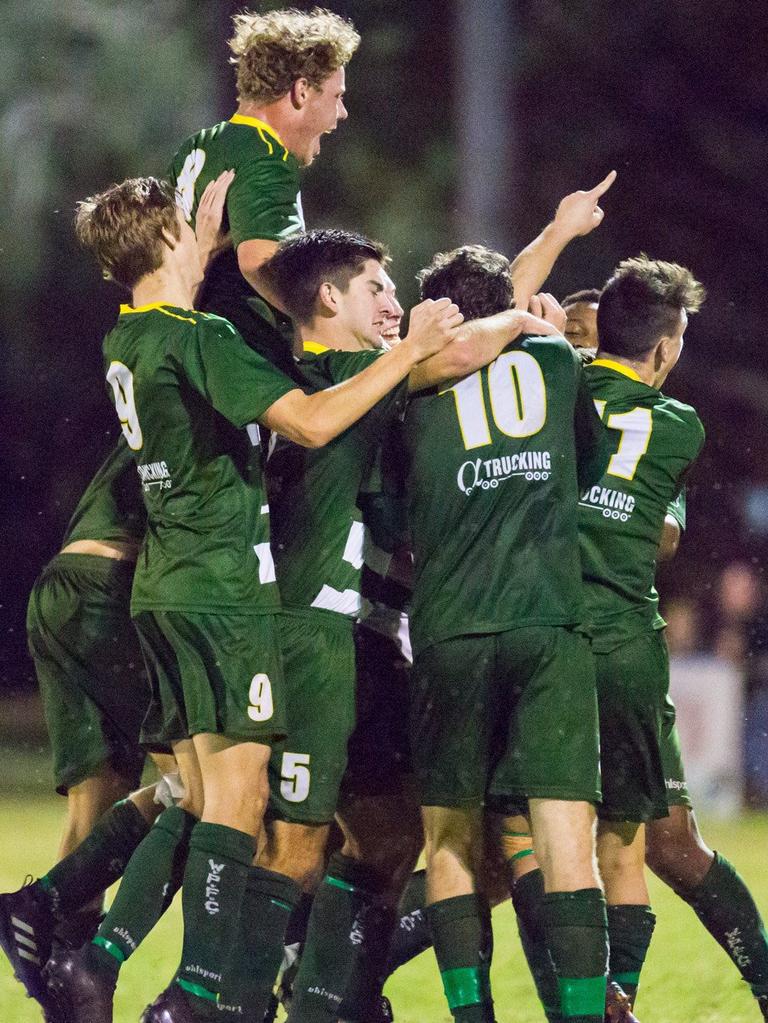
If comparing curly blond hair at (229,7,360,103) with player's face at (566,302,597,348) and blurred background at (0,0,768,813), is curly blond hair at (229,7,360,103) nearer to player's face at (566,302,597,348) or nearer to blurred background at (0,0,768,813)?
player's face at (566,302,597,348)

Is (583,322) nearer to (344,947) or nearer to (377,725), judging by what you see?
(377,725)

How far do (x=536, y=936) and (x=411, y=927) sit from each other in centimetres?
86

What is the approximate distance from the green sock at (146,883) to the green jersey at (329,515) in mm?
706

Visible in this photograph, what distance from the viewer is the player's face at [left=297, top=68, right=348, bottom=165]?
558 cm

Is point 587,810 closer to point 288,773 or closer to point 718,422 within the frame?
point 288,773

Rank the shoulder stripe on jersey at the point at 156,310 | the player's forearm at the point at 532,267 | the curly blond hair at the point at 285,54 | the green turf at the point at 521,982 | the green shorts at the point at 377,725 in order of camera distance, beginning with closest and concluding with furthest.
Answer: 1. the shoulder stripe on jersey at the point at 156,310
2. the green shorts at the point at 377,725
3. the player's forearm at the point at 532,267
4. the curly blond hair at the point at 285,54
5. the green turf at the point at 521,982

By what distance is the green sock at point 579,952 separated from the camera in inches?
177

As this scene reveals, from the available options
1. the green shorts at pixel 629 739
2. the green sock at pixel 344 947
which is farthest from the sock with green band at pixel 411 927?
the green shorts at pixel 629 739

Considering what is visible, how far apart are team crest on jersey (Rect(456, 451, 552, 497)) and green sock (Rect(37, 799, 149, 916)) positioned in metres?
1.55

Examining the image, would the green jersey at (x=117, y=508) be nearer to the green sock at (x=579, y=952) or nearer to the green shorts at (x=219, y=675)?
the green shorts at (x=219, y=675)

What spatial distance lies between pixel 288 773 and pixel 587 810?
0.80 m

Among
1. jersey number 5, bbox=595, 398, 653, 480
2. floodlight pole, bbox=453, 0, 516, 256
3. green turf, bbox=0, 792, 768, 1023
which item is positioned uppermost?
floodlight pole, bbox=453, 0, 516, 256

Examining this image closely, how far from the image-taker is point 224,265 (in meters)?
5.50

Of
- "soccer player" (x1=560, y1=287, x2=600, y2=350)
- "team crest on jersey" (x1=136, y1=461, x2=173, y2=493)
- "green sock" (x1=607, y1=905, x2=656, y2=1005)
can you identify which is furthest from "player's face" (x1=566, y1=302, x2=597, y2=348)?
"green sock" (x1=607, y1=905, x2=656, y2=1005)
